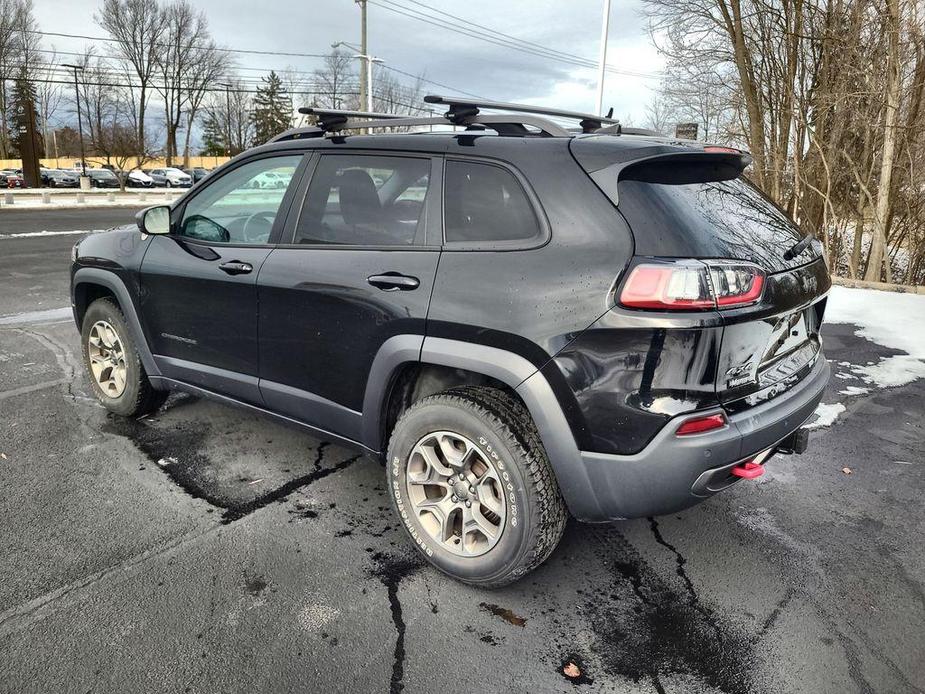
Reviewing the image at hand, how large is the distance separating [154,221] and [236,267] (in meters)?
0.73

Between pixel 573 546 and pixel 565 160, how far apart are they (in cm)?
166

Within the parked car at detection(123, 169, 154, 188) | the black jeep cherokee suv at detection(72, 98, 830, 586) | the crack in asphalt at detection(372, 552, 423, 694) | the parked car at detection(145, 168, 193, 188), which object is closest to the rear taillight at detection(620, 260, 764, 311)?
the black jeep cherokee suv at detection(72, 98, 830, 586)

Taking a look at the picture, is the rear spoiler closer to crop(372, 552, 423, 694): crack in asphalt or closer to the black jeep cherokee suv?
the black jeep cherokee suv

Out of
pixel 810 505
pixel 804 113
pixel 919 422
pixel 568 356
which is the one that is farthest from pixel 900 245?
pixel 568 356

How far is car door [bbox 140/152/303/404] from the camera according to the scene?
3246mm

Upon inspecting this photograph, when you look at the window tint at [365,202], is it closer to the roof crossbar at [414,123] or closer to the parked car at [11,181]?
the roof crossbar at [414,123]

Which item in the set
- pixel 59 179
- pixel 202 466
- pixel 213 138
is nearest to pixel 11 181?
pixel 59 179

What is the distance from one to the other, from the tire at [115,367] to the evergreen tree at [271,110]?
64374mm

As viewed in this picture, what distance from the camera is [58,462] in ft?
11.6

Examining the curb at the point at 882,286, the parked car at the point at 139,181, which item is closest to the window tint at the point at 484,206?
the curb at the point at 882,286

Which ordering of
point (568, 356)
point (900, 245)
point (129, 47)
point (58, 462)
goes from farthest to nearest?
point (129, 47) → point (900, 245) → point (58, 462) → point (568, 356)

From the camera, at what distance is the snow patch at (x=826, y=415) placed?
4302 millimetres

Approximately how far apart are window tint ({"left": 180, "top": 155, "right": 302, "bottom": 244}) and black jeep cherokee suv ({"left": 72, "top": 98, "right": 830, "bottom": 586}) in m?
0.03

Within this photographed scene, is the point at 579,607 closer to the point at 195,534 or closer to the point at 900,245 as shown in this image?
the point at 195,534
